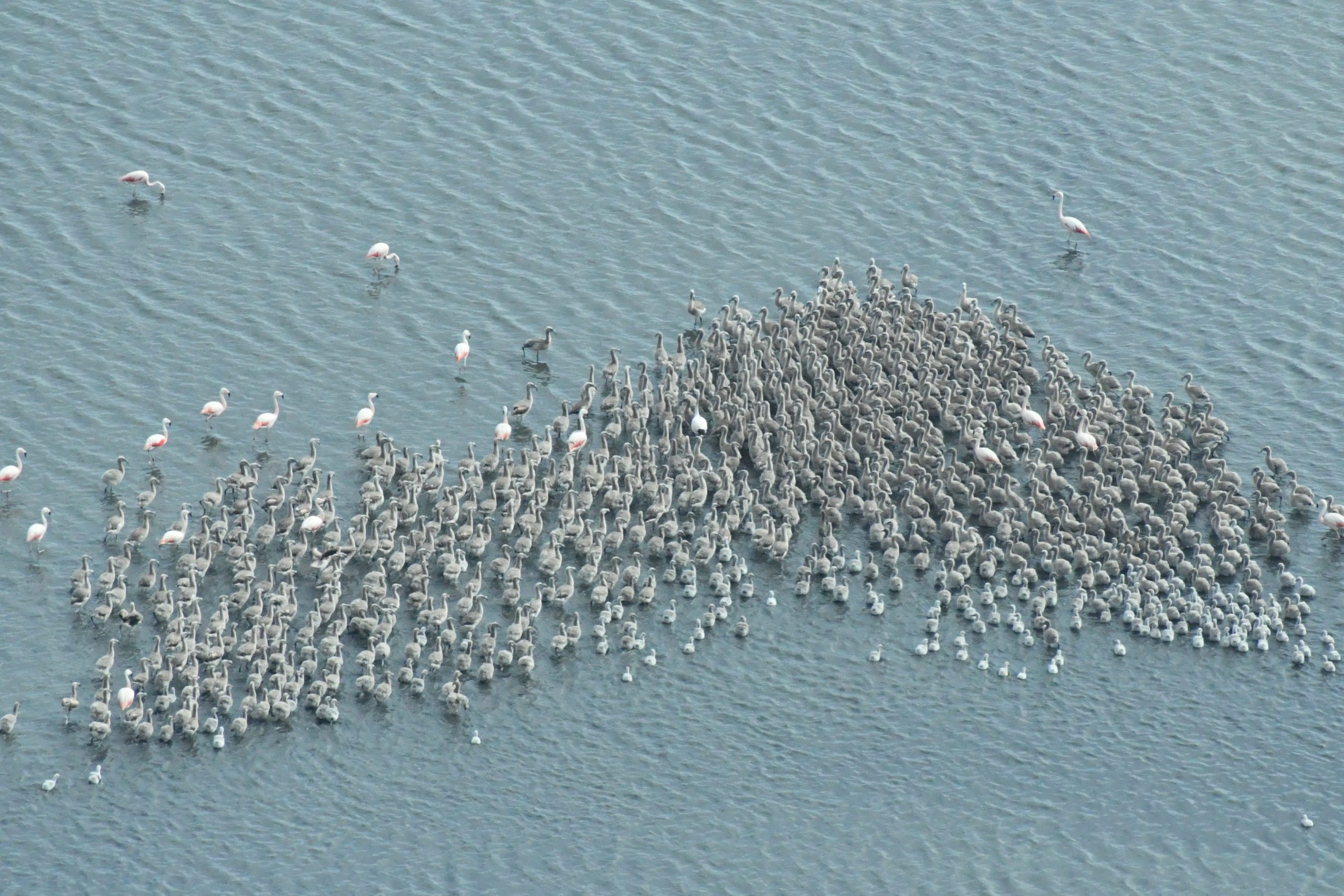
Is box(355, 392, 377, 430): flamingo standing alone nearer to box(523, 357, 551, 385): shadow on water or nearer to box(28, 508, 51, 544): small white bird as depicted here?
box(523, 357, 551, 385): shadow on water

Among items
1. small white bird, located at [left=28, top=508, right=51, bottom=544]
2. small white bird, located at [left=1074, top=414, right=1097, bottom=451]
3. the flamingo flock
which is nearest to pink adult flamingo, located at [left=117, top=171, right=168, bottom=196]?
the flamingo flock

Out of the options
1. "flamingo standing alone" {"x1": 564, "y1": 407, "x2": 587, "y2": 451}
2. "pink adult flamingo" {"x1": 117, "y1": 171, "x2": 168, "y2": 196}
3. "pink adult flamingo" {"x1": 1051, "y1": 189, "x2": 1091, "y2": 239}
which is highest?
"pink adult flamingo" {"x1": 1051, "y1": 189, "x2": 1091, "y2": 239}

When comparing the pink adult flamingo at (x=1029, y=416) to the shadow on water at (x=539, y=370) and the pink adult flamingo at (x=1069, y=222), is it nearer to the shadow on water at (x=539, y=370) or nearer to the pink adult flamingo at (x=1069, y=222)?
the pink adult flamingo at (x=1069, y=222)

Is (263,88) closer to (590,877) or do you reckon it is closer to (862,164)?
(862,164)

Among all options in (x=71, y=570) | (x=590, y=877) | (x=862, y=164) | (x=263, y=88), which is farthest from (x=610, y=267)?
(x=590, y=877)

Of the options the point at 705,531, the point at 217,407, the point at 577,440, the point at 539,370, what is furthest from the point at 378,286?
the point at 705,531
